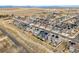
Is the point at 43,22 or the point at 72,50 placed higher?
the point at 43,22

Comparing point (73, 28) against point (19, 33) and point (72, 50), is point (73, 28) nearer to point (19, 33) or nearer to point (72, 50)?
point (72, 50)

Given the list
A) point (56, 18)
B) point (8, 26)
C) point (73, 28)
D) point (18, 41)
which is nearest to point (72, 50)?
point (73, 28)

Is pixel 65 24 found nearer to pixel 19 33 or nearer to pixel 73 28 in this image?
pixel 73 28

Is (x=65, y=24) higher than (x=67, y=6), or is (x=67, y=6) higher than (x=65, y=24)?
(x=67, y=6)

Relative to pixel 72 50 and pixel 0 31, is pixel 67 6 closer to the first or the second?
pixel 72 50

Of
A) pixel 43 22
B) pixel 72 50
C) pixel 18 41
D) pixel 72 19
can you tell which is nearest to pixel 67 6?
pixel 72 19
